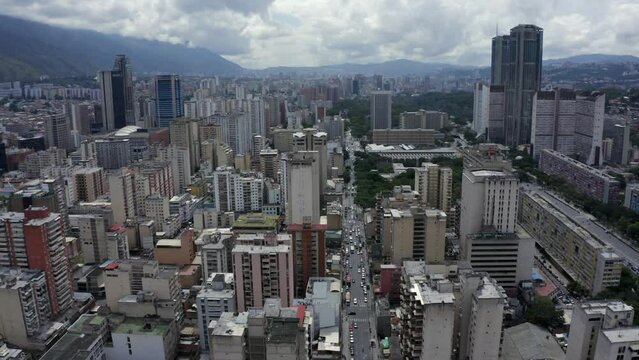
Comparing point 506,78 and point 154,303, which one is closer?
point 154,303

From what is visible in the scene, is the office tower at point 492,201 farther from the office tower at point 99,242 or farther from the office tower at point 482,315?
the office tower at point 99,242

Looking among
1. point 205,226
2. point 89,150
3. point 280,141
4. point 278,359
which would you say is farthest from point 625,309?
point 89,150

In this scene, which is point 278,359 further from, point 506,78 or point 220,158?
point 506,78

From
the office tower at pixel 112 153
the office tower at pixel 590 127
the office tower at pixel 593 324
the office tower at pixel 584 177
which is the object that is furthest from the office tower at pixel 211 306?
the office tower at pixel 590 127

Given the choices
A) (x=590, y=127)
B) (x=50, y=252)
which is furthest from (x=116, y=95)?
(x=590, y=127)

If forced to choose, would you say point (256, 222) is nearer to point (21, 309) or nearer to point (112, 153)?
point (21, 309)

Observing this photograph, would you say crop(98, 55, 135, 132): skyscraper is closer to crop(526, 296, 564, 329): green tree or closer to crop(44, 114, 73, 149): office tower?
crop(44, 114, 73, 149): office tower

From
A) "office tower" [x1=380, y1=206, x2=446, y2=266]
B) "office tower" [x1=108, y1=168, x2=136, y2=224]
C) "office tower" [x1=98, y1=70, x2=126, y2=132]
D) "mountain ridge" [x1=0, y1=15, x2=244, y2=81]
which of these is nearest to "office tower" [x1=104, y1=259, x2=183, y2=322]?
"office tower" [x1=380, y1=206, x2=446, y2=266]
